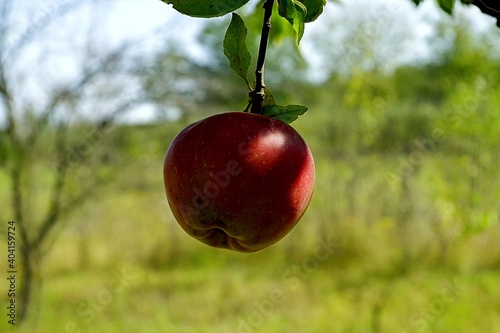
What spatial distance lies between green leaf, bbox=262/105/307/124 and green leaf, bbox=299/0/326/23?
0.07 meters

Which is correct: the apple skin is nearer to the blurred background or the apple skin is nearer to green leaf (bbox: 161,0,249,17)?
green leaf (bbox: 161,0,249,17)

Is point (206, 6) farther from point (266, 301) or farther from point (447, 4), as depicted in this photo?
point (266, 301)

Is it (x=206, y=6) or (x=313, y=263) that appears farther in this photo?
(x=313, y=263)

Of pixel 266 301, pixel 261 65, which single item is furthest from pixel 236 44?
pixel 266 301

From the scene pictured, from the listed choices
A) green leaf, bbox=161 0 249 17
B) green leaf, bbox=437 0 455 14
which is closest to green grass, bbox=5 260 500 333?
green leaf, bbox=437 0 455 14

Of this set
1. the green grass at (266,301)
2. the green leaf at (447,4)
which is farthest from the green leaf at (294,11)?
the green grass at (266,301)

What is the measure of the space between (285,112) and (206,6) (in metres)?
0.11

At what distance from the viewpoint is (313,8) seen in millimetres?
431

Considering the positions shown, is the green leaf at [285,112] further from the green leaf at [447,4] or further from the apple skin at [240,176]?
the green leaf at [447,4]

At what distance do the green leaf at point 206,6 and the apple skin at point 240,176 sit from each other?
80mm

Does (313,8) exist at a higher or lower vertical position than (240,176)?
higher

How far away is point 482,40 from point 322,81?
1.55m

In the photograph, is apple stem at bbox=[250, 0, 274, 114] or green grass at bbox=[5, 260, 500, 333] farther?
green grass at bbox=[5, 260, 500, 333]

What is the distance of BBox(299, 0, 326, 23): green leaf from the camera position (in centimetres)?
43
